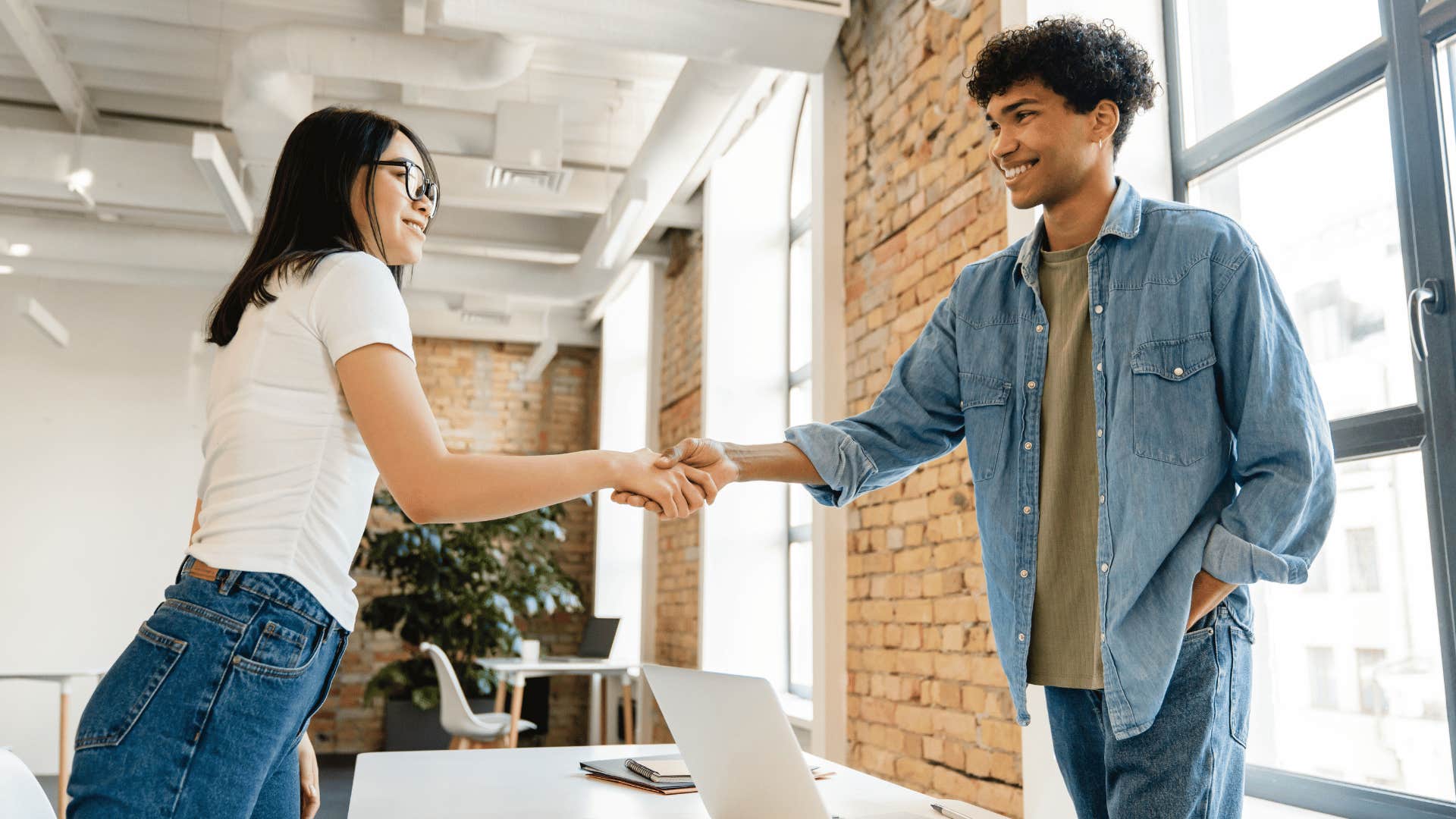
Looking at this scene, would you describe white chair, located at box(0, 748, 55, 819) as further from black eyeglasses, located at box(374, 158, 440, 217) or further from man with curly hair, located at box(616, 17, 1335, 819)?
man with curly hair, located at box(616, 17, 1335, 819)

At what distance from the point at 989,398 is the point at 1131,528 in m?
0.36

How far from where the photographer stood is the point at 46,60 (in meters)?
5.83

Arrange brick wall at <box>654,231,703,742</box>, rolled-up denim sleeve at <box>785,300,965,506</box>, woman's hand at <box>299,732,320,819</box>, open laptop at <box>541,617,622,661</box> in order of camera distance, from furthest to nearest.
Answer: open laptop at <box>541,617,622,661</box> → brick wall at <box>654,231,703,742</box> → rolled-up denim sleeve at <box>785,300,965,506</box> → woman's hand at <box>299,732,320,819</box>

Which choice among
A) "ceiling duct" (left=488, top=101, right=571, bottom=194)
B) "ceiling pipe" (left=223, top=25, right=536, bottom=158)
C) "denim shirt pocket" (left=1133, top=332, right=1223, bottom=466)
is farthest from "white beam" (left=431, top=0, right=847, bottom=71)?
"denim shirt pocket" (left=1133, top=332, right=1223, bottom=466)

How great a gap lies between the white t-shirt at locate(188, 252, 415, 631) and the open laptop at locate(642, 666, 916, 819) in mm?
432

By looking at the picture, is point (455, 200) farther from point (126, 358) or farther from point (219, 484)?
point (219, 484)

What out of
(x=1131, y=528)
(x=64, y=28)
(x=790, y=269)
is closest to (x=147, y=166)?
(x=64, y=28)

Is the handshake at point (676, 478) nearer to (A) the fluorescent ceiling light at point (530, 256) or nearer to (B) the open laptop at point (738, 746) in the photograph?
(B) the open laptop at point (738, 746)

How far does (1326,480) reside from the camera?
4.68 feet

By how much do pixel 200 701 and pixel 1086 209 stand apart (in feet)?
4.66

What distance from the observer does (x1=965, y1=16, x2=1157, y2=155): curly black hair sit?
1.75 metres

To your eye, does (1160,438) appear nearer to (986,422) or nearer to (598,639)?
(986,422)

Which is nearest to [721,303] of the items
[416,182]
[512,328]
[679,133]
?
[679,133]

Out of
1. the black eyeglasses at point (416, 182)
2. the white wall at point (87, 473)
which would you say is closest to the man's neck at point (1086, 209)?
the black eyeglasses at point (416, 182)
